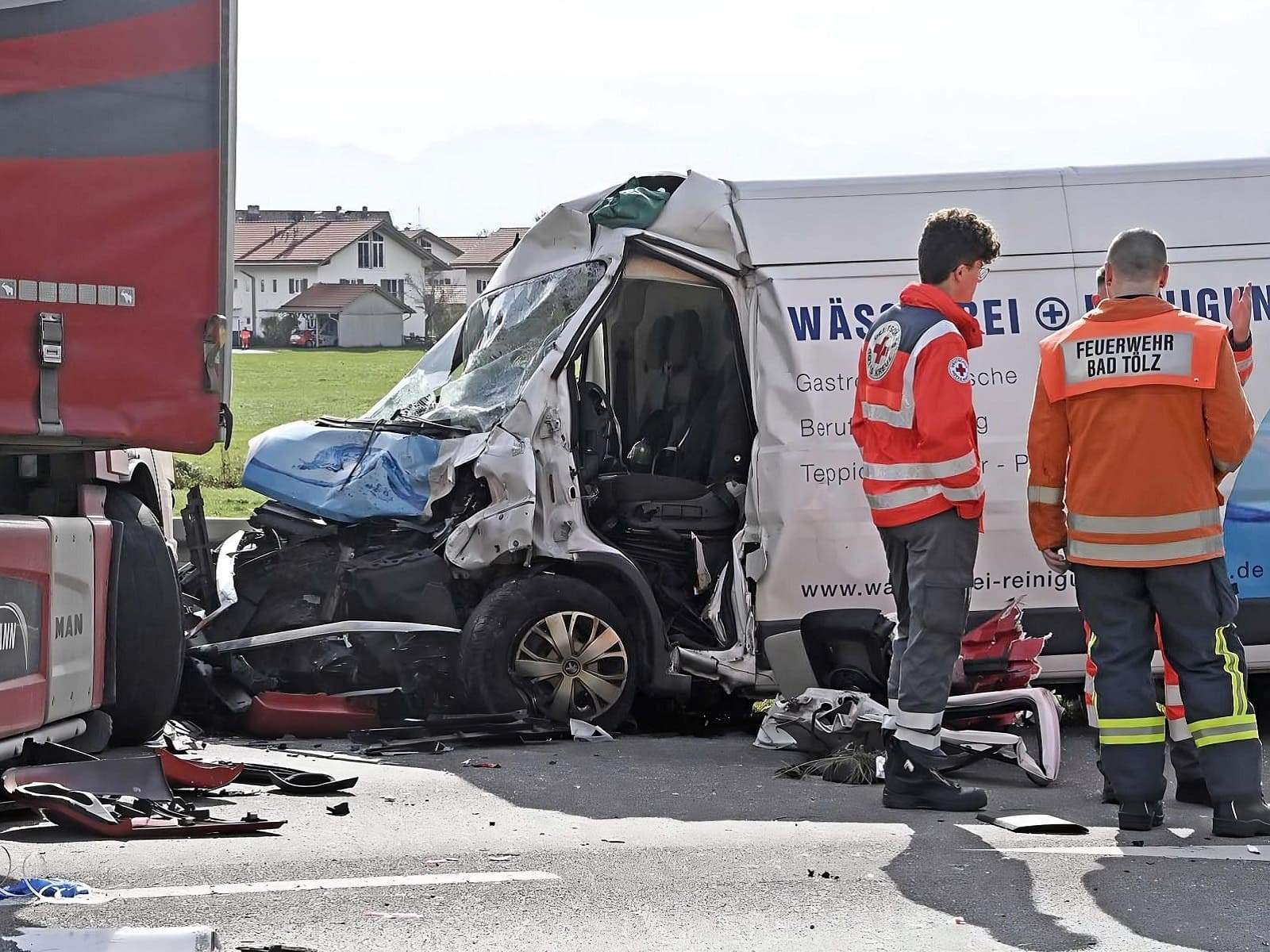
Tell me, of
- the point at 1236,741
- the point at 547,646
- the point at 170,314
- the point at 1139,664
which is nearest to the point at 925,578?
the point at 1139,664

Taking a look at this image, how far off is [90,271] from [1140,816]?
369cm

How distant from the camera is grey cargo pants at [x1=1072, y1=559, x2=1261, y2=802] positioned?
5.18 m

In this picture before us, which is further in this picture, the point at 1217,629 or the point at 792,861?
the point at 1217,629

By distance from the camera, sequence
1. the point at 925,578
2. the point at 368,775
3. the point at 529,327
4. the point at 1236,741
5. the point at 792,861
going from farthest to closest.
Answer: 1. the point at 529,327
2. the point at 368,775
3. the point at 925,578
4. the point at 1236,741
5. the point at 792,861

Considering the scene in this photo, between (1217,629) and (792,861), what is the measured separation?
1.60m

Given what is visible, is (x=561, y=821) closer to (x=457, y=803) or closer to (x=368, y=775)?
(x=457, y=803)

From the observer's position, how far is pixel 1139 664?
17.4 feet

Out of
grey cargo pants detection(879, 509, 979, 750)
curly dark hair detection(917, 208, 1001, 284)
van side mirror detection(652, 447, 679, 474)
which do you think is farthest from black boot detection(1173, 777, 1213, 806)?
van side mirror detection(652, 447, 679, 474)

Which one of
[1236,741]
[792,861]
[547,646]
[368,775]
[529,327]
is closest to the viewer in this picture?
[792,861]

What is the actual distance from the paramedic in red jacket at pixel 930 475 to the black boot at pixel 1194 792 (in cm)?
71

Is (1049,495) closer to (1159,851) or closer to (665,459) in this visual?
(1159,851)

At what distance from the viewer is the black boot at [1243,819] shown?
16.7 ft

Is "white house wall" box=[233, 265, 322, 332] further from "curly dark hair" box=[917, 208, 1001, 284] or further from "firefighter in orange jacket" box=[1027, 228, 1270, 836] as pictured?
"firefighter in orange jacket" box=[1027, 228, 1270, 836]

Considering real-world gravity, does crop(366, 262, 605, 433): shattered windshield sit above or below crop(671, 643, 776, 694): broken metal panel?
above
